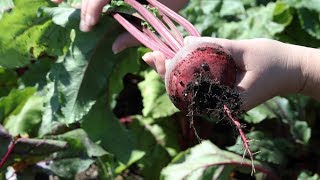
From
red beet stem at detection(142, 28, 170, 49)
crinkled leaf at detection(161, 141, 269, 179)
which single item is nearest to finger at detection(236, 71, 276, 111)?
red beet stem at detection(142, 28, 170, 49)

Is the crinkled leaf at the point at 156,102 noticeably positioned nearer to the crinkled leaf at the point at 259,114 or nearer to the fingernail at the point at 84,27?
the crinkled leaf at the point at 259,114

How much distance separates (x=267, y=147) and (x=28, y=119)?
102cm

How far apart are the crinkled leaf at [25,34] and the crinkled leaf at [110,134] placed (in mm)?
317

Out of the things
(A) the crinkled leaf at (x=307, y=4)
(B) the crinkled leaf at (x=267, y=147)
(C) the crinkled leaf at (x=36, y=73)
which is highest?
(C) the crinkled leaf at (x=36, y=73)

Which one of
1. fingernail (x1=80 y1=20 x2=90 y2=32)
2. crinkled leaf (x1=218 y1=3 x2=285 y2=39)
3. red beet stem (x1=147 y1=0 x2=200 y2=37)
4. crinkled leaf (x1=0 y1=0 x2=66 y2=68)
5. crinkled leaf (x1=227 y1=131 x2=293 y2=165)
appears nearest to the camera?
red beet stem (x1=147 y1=0 x2=200 y2=37)

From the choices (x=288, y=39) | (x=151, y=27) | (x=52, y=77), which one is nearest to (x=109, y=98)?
(x=52, y=77)

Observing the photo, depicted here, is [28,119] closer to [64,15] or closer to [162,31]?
[64,15]

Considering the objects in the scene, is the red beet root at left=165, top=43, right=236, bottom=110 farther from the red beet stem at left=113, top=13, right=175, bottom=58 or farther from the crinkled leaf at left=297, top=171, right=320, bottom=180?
the crinkled leaf at left=297, top=171, right=320, bottom=180

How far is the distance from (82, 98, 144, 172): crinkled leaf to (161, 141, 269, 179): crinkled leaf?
20cm

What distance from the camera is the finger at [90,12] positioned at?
1910 millimetres

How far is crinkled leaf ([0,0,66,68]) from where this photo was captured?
7.02ft

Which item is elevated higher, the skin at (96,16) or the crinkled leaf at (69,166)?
the skin at (96,16)

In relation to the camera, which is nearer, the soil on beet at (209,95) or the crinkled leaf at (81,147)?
the soil on beet at (209,95)

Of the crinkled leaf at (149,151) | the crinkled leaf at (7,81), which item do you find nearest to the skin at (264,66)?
the crinkled leaf at (149,151)
